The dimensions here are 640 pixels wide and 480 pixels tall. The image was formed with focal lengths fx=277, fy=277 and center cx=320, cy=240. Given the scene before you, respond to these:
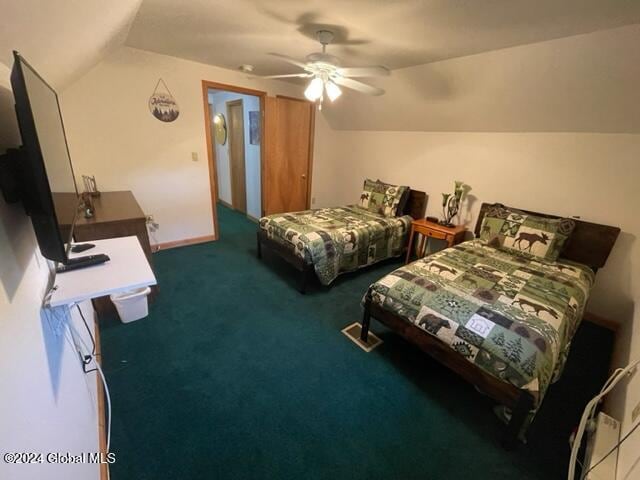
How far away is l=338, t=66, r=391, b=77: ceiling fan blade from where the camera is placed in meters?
2.03

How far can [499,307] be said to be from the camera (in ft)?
5.63

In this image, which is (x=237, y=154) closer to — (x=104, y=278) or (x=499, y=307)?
(x=104, y=278)

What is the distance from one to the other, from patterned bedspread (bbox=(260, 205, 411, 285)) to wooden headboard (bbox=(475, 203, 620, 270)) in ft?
5.26

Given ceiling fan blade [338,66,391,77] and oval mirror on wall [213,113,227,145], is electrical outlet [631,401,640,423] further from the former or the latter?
oval mirror on wall [213,113,227,145]

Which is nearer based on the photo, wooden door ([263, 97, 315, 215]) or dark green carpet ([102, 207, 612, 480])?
dark green carpet ([102, 207, 612, 480])

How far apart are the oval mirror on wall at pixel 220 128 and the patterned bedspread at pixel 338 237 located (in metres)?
3.19

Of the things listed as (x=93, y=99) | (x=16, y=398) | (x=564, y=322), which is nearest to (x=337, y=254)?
(x=564, y=322)

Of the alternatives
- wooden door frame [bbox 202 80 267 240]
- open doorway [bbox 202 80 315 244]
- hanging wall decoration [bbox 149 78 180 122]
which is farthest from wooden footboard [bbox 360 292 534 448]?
hanging wall decoration [bbox 149 78 180 122]

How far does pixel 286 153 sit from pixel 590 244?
3.82 meters

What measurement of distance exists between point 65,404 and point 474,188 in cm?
379

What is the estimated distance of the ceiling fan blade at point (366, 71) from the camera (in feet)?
6.66

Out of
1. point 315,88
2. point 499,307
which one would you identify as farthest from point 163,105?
point 499,307

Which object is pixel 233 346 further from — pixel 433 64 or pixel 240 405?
pixel 433 64

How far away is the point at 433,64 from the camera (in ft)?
8.98
